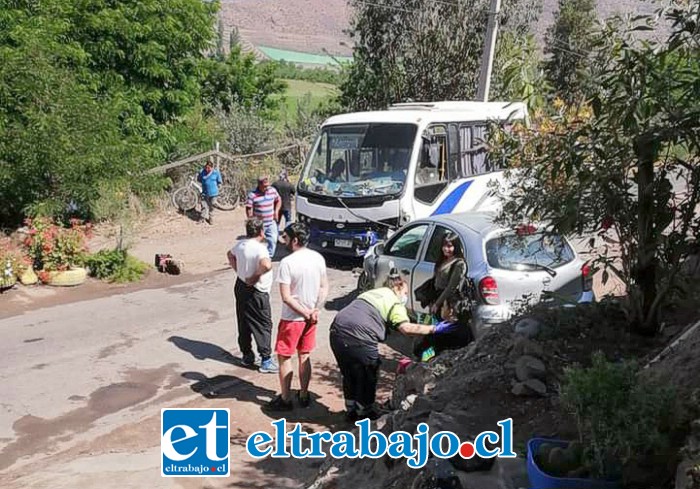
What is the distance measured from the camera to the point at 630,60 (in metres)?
4.82

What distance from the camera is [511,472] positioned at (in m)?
3.94

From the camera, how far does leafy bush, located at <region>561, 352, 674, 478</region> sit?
3307mm

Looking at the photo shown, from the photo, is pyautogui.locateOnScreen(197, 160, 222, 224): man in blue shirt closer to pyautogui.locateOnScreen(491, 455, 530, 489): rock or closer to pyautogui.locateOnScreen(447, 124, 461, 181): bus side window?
pyautogui.locateOnScreen(447, 124, 461, 181): bus side window

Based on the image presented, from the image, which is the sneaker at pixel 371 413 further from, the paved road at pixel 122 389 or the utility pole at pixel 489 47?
the utility pole at pixel 489 47

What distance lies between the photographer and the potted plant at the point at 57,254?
12133mm

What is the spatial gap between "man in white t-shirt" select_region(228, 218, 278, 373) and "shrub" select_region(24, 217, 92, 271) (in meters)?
5.32

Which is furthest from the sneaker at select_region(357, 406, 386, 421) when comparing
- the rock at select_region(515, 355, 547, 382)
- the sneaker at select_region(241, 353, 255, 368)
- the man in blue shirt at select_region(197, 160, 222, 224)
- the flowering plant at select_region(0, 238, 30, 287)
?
the man in blue shirt at select_region(197, 160, 222, 224)

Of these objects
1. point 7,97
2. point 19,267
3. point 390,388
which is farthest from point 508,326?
point 7,97

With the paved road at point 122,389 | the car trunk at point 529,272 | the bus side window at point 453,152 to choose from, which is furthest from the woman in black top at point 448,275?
the bus side window at point 453,152

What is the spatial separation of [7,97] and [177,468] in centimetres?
1091

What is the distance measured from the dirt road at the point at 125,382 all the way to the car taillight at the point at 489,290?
173 cm

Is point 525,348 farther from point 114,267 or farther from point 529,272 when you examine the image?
point 114,267

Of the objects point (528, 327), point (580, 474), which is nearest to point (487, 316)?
point (528, 327)

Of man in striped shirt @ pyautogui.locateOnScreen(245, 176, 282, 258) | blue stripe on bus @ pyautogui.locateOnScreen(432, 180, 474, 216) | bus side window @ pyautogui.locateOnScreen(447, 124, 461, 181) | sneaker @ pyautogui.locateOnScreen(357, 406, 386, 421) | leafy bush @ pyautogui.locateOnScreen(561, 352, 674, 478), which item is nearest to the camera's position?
leafy bush @ pyautogui.locateOnScreen(561, 352, 674, 478)
